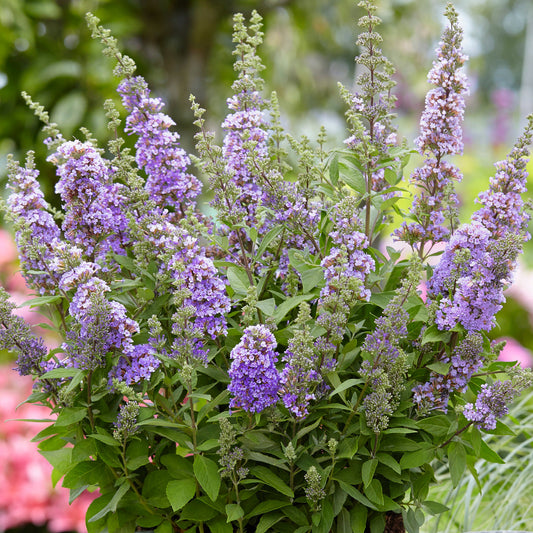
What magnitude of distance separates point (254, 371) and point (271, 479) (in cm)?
14

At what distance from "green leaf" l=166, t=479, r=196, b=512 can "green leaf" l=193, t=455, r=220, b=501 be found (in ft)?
0.08

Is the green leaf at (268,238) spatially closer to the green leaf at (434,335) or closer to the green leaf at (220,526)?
the green leaf at (434,335)

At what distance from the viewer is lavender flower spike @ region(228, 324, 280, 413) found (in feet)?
2.06

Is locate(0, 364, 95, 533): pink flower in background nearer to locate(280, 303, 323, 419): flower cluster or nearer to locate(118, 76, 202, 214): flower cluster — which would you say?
locate(118, 76, 202, 214): flower cluster

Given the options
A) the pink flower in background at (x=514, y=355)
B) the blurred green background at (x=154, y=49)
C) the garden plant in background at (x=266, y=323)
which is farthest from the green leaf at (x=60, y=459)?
the pink flower in background at (x=514, y=355)

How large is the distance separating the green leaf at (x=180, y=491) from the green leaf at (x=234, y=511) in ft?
0.14

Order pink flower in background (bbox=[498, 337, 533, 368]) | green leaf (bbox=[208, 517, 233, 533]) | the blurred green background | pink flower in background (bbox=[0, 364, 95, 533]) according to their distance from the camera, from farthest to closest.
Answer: the blurred green background
pink flower in background (bbox=[498, 337, 533, 368])
pink flower in background (bbox=[0, 364, 95, 533])
green leaf (bbox=[208, 517, 233, 533])

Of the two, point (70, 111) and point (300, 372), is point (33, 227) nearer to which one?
point (300, 372)

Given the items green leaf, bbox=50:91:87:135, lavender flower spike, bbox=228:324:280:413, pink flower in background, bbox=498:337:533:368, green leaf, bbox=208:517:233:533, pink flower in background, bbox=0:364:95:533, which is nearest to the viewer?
lavender flower spike, bbox=228:324:280:413

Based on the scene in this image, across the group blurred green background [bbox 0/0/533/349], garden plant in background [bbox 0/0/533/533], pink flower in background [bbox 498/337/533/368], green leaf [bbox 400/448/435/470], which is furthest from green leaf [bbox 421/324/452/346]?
blurred green background [bbox 0/0/533/349]

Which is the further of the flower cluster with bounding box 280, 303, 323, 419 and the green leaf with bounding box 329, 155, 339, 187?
the green leaf with bounding box 329, 155, 339, 187

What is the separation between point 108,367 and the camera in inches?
28.9

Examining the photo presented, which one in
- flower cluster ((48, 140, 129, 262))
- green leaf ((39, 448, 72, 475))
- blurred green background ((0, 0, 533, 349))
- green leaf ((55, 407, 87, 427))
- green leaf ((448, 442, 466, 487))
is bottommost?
green leaf ((448, 442, 466, 487))

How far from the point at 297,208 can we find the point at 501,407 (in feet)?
1.02
